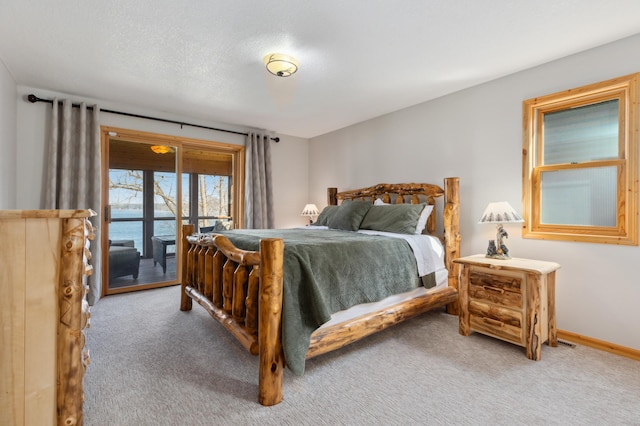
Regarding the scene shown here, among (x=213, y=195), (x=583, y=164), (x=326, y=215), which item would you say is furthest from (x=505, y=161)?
(x=213, y=195)

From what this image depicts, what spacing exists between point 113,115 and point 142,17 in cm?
221

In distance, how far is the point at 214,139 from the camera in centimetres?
453

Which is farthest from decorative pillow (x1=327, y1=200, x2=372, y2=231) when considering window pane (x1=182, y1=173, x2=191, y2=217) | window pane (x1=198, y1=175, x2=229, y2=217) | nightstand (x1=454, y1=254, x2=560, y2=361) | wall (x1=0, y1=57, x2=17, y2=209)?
wall (x1=0, y1=57, x2=17, y2=209)

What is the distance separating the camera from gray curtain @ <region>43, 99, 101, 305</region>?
3.27 m

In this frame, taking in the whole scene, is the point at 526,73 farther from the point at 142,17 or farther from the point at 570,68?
the point at 142,17

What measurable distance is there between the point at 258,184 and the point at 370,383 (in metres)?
3.46

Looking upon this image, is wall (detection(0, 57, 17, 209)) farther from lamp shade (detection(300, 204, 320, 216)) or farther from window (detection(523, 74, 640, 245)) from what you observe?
window (detection(523, 74, 640, 245))

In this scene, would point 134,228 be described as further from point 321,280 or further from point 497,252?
point 497,252

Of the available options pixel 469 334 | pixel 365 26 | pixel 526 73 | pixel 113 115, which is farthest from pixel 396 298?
pixel 113 115

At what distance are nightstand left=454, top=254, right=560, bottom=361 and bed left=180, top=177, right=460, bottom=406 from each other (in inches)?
13.6

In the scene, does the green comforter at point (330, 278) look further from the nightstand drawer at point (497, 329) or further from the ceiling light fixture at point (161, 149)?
the ceiling light fixture at point (161, 149)

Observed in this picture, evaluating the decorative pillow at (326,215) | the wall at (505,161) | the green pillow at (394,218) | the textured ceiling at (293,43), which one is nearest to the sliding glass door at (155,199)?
the textured ceiling at (293,43)

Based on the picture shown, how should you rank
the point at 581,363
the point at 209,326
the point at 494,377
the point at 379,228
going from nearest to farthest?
the point at 494,377 → the point at 581,363 → the point at 209,326 → the point at 379,228

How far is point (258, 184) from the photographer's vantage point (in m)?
4.70
